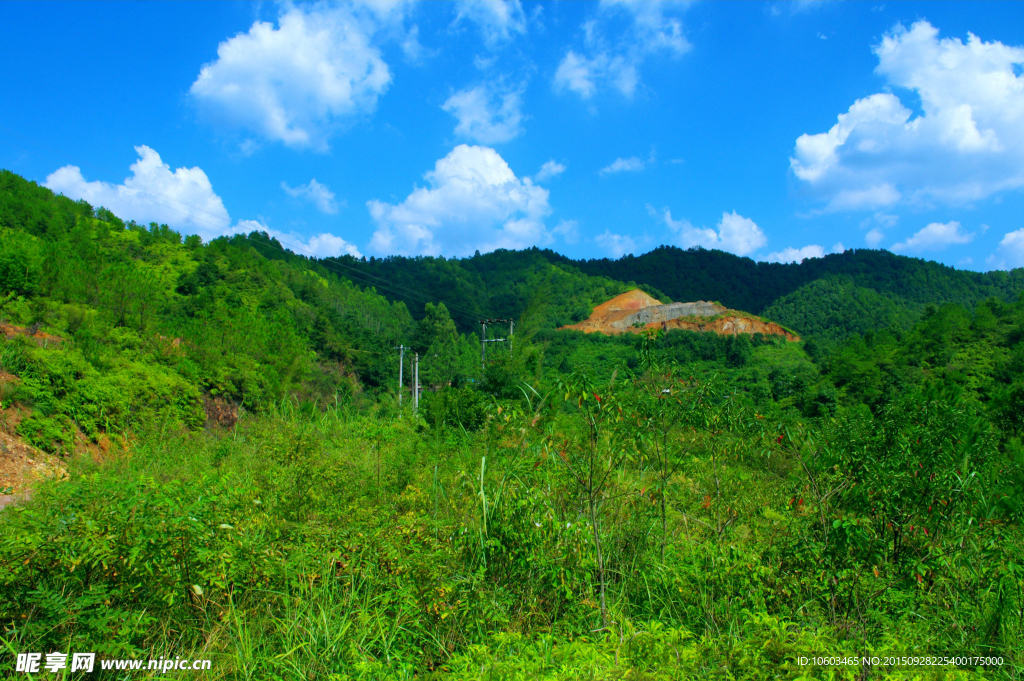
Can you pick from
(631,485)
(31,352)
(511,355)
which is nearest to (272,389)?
(31,352)

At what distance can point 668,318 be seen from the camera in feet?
159

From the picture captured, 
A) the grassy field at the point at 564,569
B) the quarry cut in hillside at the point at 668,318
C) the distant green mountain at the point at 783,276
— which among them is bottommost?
the grassy field at the point at 564,569

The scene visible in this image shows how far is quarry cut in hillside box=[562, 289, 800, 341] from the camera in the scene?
132ft

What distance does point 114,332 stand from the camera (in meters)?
13.9

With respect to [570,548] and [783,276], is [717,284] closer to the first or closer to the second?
[783,276]

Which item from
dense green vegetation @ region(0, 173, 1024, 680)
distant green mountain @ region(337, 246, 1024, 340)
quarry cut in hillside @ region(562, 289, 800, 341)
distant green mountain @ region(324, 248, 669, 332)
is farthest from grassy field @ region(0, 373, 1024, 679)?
distant green mountain @ region(324, 248, 669, 332)

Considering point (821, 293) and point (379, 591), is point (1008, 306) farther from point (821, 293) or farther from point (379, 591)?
point (821, 293)

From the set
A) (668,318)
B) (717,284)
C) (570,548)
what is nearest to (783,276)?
(717,284)

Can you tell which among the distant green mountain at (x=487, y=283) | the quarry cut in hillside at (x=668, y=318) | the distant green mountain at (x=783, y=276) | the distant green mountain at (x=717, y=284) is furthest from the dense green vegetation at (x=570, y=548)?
the distant green mountain at (x=783, y=276)

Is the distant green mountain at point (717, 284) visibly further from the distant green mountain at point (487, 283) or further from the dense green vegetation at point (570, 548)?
the dense green vegetation at point (570, 548)

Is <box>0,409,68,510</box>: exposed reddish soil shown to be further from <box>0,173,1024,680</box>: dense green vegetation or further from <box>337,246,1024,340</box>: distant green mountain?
<box>337,246,1024,340</box>: distant green mountain

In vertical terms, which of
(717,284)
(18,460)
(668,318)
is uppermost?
(717,284)

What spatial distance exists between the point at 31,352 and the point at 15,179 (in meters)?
17.2

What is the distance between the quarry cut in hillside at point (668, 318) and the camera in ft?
132
